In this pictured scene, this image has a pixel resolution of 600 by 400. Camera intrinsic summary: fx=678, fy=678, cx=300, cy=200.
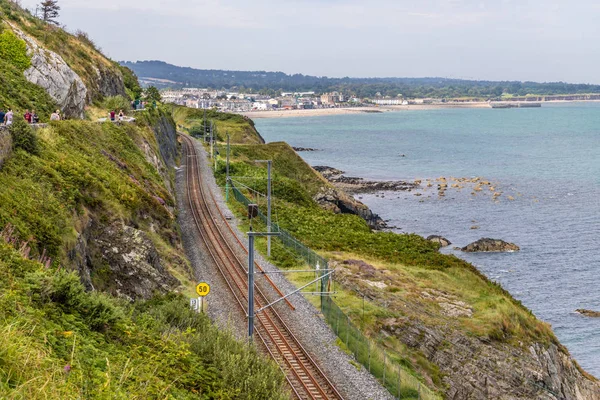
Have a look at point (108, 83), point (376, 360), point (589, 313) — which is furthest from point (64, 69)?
point (589, 313)

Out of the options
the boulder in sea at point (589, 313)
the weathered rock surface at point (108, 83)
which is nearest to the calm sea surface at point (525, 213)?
the boulder in sea at point (589, 313)

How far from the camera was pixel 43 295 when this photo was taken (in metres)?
19.0

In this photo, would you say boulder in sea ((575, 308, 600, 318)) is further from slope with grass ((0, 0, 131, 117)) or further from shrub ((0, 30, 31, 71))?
shrub ((0, 30, 31, 71))

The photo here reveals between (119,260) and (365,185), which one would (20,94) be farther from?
(365,185)

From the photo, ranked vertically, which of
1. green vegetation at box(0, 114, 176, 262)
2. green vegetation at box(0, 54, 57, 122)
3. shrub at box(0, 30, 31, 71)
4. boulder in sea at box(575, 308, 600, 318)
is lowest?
boulder in sea at box(575, 308, 600, 318)

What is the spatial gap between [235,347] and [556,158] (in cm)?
16133

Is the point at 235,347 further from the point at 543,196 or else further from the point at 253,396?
the point at 543,196

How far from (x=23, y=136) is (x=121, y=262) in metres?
7.63

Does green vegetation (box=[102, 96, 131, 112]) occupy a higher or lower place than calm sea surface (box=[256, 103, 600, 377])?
higher

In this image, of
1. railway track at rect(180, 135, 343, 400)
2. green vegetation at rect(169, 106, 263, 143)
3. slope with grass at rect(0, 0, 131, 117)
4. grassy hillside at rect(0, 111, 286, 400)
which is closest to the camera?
grassy hillside at rect(0, 111, 286, 400)

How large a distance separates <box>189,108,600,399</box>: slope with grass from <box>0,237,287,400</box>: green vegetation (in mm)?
13132

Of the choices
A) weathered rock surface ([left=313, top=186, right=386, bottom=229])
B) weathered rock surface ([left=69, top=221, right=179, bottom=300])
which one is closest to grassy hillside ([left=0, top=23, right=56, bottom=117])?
weathered rock surface ([left=69, top=221, right=179, bottom=300])

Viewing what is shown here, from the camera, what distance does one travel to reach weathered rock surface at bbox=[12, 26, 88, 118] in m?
55.1

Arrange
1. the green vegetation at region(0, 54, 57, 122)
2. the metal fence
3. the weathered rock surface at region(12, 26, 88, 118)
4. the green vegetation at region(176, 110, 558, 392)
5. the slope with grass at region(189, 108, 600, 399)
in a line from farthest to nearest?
the weathered rock surface at region(12, 26, 88, 118) < the green vegetation at region(0, 54, 57, 122) < the green vegetation at region(176, 110, 558, 392) < the slope with grass at region(189, 108, 600, 399) < the metal fence
